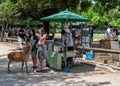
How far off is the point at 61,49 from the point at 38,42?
4.48ft

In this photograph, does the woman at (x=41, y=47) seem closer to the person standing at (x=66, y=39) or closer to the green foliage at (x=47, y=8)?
the person standing at (x=66, y=39)

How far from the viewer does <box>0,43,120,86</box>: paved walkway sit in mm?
11398

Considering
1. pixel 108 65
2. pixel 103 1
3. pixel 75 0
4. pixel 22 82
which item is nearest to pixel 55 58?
pixel 108 65

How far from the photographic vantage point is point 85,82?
11.6 m

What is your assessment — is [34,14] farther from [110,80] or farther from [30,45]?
[110,80]

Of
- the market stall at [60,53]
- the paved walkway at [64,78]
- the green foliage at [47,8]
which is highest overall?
the green foliage at [47,8]

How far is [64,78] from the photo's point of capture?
1256 centimetres

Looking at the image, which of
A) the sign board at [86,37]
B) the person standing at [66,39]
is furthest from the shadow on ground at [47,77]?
the sign board at [86,37]

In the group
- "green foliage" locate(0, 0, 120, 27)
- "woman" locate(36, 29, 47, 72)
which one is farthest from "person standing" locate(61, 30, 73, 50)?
"green foliage" locate(0, 0, 120, 27)

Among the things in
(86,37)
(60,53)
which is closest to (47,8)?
(86,37)

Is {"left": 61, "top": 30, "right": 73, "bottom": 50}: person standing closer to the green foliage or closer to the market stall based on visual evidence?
the market stall

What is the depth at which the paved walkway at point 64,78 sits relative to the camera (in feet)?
37.4

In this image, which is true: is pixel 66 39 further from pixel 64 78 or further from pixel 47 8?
pixel 47 8

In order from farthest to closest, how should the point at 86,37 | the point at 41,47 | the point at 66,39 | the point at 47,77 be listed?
the point at 86,37 → the point at 66,39 → the point at 41,47 → the point at 47,77
